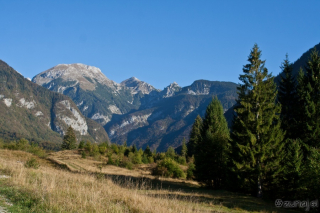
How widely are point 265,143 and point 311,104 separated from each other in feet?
21.2

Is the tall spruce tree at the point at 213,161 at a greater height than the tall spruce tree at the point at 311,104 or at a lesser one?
lesser

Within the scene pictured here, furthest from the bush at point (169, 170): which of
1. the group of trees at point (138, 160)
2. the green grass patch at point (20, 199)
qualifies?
the green grass patch at point (20, 199)

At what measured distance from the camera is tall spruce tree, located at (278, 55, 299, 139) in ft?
82.3

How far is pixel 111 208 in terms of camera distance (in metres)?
6.39

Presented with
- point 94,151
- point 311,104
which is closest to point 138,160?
point 94,151

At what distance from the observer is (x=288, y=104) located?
29156 mm

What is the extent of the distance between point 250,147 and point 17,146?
148 feet

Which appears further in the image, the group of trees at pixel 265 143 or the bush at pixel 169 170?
the bush at pixel 169 170

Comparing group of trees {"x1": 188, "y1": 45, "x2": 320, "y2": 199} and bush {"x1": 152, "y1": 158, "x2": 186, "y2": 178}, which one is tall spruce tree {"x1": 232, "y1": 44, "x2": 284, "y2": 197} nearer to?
group of trees {"x1": 188, "y1": 45, "x2": 320, "y2": 199}

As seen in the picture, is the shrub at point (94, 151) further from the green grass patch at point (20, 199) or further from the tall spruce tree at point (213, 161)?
the green grass patch at point (20, 199)

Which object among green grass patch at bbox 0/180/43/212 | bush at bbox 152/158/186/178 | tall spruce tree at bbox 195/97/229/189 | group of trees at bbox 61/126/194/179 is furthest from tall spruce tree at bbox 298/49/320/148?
green grass patch at bbox 0/180/43/212

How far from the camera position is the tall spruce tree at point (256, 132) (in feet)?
66.3

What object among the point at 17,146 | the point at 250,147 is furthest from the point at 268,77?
the point at 17,146

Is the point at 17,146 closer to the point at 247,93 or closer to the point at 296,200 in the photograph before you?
the point at 247,93
